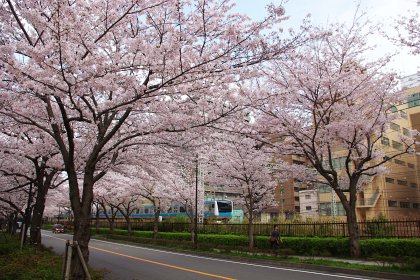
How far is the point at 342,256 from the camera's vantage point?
15.1 m

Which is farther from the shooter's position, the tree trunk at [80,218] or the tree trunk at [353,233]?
the tree trunk at [353,233]

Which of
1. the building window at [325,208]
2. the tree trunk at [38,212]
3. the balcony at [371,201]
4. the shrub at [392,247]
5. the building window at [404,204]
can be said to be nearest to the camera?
the shrub at [392,247]

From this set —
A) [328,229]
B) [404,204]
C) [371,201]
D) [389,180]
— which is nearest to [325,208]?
[371,201]

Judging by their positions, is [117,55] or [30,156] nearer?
[117,55]

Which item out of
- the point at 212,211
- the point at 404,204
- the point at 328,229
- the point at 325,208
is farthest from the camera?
the point at 325,208

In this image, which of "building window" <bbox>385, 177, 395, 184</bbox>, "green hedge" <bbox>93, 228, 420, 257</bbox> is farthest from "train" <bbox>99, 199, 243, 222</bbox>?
"building window" <bbox>385, 177, 395, 184</bbox>

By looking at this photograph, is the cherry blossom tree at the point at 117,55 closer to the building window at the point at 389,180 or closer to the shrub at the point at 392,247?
the shrub at the point at 392,247

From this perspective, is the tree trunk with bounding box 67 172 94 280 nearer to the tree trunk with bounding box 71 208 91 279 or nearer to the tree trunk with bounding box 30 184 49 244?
the tree trunk with bounding box 71 208 91 279

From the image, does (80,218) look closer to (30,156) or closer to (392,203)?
(30,156)

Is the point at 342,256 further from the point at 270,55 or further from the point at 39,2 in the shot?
the point at 39,2

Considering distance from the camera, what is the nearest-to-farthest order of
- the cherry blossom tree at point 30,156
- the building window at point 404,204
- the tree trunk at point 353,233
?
the cherry blossom tree at point 30,156 < the tree trunk at point 353,233 < the building window at point 404,204

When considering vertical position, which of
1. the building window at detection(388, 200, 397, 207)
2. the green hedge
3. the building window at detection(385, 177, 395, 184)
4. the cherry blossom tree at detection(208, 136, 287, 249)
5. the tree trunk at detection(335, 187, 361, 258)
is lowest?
the green hedge

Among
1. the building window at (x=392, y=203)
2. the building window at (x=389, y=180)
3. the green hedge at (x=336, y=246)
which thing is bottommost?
the green hedge at (x=336, y=246)

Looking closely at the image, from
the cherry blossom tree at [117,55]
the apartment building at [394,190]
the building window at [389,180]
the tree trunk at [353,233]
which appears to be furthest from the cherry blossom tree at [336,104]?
the building window at [389,180]
